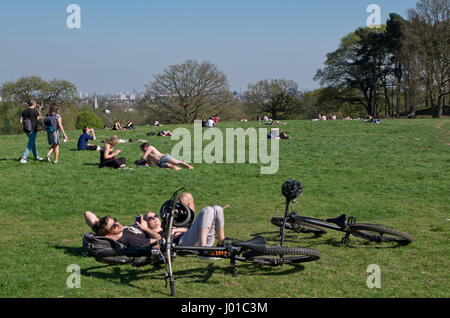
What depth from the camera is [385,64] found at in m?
62.3

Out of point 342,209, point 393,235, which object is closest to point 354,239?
point 393,235

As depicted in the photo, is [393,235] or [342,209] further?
[342,209]

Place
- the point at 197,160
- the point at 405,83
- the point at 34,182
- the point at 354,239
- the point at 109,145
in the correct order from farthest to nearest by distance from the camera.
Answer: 1. the point at 405,83
2. the point at 197,160
3. the point at 109,145
4. the point at 34,182
5. the point at 354,239

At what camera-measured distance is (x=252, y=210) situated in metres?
11.7

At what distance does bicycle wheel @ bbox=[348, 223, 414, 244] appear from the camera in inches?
302

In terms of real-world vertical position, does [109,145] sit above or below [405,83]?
below

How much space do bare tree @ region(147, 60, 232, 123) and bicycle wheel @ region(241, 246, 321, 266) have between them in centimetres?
5854

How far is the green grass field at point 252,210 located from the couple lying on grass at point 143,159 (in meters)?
→ 0.56

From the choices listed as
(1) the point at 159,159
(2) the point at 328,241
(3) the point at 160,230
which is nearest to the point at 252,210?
(2) the point at 328,241

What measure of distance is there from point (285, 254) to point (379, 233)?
2.90 metres

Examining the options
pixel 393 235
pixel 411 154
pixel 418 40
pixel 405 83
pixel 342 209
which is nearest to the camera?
pixel 393 235
